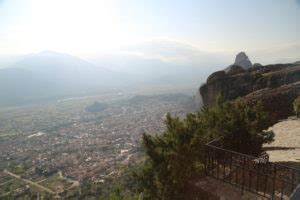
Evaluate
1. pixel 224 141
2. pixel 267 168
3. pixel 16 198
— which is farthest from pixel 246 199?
pixel 16 198

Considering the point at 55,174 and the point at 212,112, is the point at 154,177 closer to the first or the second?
the point at 212,112

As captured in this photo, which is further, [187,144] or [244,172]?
[187,144]

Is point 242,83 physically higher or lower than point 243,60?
lower

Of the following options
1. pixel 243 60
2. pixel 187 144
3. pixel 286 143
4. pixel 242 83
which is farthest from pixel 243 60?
pixel 187 144

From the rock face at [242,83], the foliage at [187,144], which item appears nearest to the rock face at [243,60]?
the rock face at [242,83]

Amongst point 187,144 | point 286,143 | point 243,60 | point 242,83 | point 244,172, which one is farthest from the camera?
point 243,60

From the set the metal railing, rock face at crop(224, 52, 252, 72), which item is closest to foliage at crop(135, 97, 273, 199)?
the metal railing

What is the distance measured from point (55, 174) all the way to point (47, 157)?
16.5 metres

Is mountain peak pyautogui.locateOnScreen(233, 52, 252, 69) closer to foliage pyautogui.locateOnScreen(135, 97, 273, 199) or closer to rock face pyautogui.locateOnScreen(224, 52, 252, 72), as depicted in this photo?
rock face pyautogui.locateOnScreen(224, 52, 252, 72)

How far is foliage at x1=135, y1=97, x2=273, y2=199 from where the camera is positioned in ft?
32.2

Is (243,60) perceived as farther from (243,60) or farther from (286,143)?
(286,143)

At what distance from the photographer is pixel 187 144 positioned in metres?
9.84

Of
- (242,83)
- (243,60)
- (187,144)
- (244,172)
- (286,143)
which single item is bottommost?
(286,143)

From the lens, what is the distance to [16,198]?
51.8 metres
